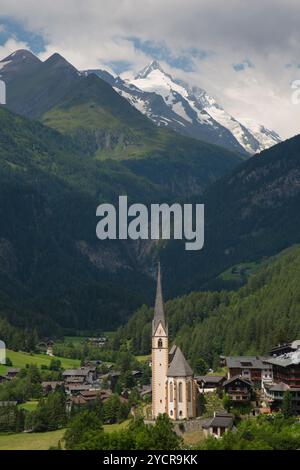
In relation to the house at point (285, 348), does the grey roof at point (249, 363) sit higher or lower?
lower

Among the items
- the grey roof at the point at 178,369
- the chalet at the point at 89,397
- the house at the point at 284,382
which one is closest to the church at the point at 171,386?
the grey roof at the point at 178,369

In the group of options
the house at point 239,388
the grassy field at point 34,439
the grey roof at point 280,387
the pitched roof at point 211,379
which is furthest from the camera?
the pitched roof at point 211,379

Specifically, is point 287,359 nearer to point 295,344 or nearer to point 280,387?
point 280,387

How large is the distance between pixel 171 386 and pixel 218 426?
15.8 metres

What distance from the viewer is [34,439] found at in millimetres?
157625

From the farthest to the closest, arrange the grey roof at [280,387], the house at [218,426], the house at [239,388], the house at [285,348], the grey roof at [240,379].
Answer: the house at [285,348] < the grey roof at [240,379] < the house at [239,388] < the grey roof at [280,387] < the house at [218,426]

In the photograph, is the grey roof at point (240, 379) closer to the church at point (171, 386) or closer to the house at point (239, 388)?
the house at point (239, 388)

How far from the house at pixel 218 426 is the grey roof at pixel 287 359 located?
1549 cm

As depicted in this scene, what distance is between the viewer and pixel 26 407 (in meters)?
190

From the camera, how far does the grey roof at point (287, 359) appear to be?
153 m

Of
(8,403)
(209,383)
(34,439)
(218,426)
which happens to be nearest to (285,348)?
(209,383)

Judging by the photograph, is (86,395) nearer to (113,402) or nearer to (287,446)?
(113,402)
